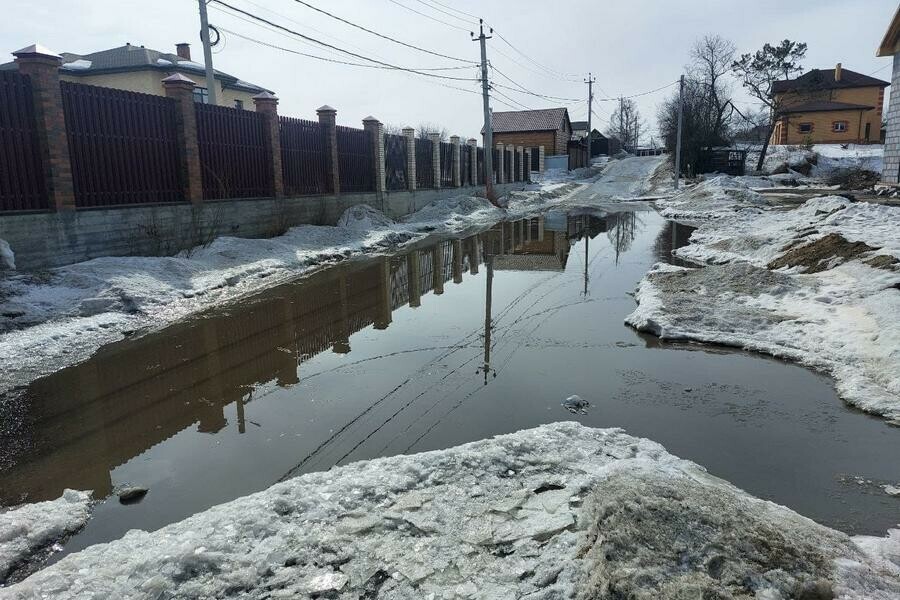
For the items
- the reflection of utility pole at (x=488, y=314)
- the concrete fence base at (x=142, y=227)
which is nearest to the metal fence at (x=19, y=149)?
the concrete fence base at (x=142, y=227)

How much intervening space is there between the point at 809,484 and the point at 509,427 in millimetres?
2071

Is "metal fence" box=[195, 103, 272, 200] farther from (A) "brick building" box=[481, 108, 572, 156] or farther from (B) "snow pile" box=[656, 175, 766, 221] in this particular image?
(A) "brick building" box=[481, 108, 572, 156]

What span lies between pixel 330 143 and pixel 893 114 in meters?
21.5

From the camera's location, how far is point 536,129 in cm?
5841

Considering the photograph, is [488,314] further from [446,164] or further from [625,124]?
[625,124]

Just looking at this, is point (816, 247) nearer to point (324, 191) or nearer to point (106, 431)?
point (106, 431)

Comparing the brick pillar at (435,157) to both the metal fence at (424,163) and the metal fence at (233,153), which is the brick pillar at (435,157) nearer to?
the metal fence at (424,163)

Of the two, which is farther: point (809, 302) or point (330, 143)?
point (330, 143)

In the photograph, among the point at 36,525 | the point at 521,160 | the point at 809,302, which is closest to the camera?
the point at 36,525

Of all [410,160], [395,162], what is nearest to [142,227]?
[395,162]

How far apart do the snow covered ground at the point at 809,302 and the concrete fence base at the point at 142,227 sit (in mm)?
9244

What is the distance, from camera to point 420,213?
2345cm

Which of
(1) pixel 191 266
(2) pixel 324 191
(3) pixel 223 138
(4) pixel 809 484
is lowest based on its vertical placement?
(4) pixel 809 484

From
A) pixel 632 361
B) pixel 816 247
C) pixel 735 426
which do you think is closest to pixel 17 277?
pixel 632 361
